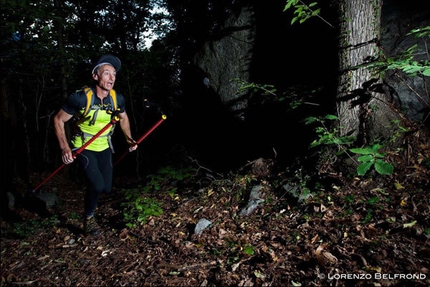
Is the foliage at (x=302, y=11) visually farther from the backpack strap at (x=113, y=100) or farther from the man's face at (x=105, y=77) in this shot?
the backpack strap at (x=113, y=100)

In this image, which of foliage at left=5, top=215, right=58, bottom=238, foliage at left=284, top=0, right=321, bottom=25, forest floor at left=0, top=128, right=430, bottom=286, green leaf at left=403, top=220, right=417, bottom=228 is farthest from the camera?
foliage at left=5, top=215, right=58, bottom=238

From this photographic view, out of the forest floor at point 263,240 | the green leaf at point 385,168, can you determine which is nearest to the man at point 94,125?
the forest floor at point 263,240

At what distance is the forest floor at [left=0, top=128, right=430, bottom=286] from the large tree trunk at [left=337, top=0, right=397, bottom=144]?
0.54m

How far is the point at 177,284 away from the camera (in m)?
2.60

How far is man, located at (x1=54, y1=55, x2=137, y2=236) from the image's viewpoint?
11.5 feet

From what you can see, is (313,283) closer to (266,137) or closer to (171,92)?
(266,137)

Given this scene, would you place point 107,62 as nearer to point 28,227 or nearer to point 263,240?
point 263,240

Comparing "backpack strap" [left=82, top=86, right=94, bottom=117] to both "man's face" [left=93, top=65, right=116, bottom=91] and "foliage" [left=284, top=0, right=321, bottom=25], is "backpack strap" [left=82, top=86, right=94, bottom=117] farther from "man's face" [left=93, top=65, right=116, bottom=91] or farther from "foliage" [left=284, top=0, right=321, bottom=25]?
"foliage" [left=284, top=0, right=321, bottom=25]

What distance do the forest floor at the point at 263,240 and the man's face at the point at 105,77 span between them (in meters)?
1.99

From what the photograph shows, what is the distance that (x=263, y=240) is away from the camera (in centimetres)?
305

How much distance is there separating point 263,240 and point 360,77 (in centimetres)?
255

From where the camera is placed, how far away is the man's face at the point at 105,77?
3588 mm

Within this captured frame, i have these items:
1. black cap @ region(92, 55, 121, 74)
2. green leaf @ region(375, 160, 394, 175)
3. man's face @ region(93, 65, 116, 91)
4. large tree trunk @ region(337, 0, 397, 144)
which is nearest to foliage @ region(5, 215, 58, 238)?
man's face @ region(93, 65, 116, 91)

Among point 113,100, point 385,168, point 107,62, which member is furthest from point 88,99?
point 385,168
